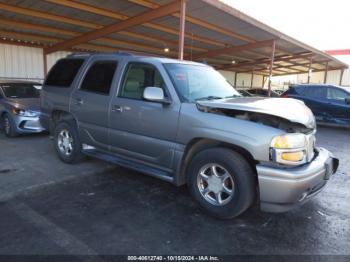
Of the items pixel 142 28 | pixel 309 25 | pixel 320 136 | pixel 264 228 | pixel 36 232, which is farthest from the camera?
pixel 309 25

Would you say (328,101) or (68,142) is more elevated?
(328,101)

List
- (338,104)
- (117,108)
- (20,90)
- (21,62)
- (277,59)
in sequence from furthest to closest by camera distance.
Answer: (277,59) → (21,62) → (338,104) → (20,90) → (117,108)

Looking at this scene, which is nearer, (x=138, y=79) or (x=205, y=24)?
(x=138, y=79)

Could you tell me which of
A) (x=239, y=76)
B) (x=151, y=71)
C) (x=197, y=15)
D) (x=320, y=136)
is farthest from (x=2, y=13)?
(x=239, y=76)

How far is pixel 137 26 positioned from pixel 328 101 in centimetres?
849

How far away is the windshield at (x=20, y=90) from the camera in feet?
26.2

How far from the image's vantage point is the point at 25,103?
24.6 ft

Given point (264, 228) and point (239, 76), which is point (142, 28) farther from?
point (239, 76)

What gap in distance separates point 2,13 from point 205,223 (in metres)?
11.5

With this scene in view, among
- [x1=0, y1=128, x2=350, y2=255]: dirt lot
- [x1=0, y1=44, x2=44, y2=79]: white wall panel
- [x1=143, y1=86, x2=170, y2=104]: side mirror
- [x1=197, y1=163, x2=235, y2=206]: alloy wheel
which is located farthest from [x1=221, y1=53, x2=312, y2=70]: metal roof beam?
[x1=197, y1=163, x2=235, y2=206]: alloy wheel

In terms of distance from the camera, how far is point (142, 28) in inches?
509

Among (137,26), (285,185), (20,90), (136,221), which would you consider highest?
(137,26)

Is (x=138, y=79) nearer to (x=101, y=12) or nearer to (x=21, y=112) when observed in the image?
(x=21, y=112)

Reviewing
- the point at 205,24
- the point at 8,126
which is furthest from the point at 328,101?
the point at 8,126
